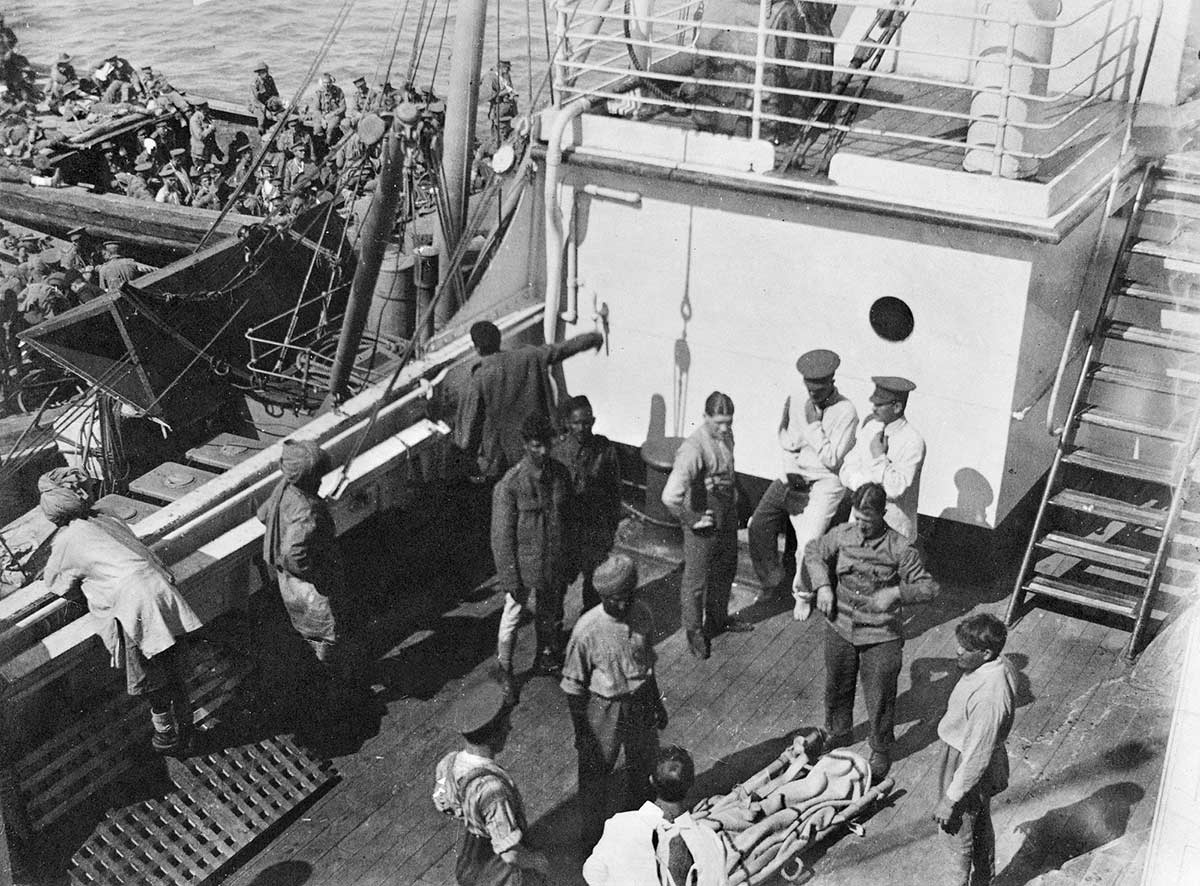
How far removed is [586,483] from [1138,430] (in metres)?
3.35

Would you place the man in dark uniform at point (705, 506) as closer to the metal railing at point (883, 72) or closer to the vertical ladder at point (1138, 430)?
the vertical ladder at point (1138, 430)

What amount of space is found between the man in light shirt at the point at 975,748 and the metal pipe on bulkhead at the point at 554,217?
4486 mm

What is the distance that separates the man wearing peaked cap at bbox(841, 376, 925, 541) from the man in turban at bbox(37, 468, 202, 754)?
3.88 metres

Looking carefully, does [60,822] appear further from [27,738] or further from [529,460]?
[529,460]

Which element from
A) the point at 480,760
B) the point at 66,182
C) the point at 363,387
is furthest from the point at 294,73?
the point at 480,760

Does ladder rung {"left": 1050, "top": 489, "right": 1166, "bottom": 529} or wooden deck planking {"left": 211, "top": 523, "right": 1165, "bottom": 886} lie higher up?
ladder rung {"left": 1050, "top": 489, "right": 1166, "bottom": 529}

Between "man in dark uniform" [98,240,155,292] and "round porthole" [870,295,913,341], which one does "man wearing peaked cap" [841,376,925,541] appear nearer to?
"round porthole" [870,295,913,341]

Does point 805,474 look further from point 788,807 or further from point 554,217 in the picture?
point 554,217

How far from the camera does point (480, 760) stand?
5.16m

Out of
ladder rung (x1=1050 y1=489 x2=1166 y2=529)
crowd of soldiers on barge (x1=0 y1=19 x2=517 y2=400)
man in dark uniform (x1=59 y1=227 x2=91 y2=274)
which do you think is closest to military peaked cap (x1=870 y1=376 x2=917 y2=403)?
ladder rung (x1=1050 y1=489 x2=1166 y2=529)

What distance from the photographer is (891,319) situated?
831 cm

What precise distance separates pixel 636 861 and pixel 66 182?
18.3 m

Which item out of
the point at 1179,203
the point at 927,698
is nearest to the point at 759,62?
the point at 1179,203

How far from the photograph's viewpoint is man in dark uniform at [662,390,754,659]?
743 centimetres
